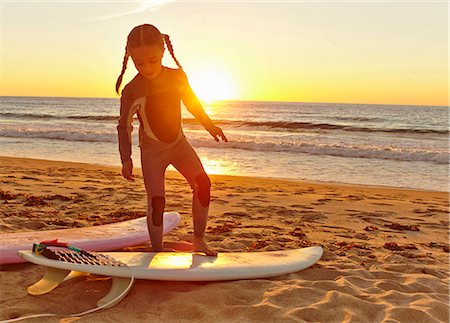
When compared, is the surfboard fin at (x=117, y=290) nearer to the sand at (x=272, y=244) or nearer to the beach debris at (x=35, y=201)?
the sand at (x=272, y=244)

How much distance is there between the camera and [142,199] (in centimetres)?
724

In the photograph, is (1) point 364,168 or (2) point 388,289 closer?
(2) point 388,289

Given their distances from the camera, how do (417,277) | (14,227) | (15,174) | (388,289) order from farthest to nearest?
(15,174), (14,227), (417,277), (388,289)

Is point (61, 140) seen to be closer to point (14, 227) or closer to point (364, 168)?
point (364, 168)

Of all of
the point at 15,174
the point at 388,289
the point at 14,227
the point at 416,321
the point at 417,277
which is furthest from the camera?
the point at 15,174

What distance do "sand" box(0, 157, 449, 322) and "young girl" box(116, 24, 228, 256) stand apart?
0.63 metres

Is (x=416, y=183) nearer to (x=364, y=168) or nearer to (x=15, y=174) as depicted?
(x=364, y=168)

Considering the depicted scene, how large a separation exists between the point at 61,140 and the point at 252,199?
13.7m

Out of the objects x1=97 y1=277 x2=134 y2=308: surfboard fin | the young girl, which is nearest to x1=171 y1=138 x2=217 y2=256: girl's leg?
the young girl

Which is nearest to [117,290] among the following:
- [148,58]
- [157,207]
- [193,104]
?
[157,207]

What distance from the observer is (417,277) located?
4145mm

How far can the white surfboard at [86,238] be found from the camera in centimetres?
407

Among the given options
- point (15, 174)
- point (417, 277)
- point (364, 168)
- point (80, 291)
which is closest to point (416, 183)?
point (364, 168)

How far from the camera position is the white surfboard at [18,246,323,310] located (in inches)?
138
